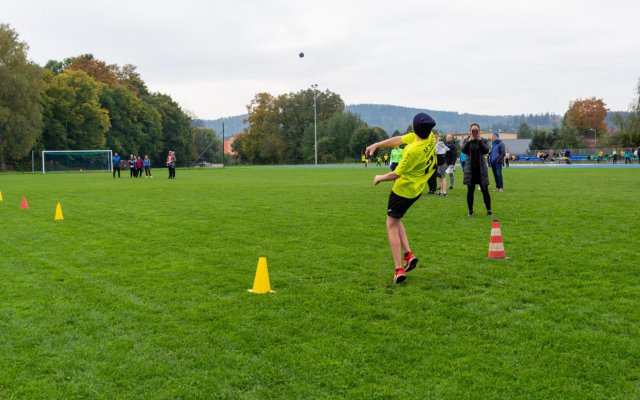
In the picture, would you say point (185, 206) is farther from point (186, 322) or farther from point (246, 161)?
point (246, 161)

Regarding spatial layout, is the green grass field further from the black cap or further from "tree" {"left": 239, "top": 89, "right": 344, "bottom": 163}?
"tree" {"left": 239, "top": 89, "right": 344, "bottom": 163}

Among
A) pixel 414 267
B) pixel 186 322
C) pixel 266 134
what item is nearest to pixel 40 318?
pixel 186 322

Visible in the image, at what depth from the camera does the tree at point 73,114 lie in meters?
70.4

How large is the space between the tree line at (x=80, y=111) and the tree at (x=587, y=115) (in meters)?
75.9

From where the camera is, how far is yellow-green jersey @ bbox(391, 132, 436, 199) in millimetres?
6770

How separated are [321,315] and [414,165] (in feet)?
7.30

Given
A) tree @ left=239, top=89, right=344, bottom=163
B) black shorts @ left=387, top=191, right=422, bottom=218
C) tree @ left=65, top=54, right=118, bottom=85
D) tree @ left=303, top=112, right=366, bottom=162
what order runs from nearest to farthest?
black shorts @ left=387, top=191, right=422, bottom=218, tree @ left=65, top=54, right=118, bottom=85, tree @ left=303, top=112, right=366, bottom=162, tree @ left=239, top=89, right=344, bottom=163

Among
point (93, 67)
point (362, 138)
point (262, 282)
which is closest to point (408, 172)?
point (262, 282)

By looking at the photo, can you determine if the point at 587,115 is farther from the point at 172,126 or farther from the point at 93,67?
the point at 93,67

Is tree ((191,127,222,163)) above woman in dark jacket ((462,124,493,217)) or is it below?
above

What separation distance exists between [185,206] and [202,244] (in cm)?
710

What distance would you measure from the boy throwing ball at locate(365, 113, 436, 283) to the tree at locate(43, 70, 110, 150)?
70.2 m

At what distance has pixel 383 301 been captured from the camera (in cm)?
605

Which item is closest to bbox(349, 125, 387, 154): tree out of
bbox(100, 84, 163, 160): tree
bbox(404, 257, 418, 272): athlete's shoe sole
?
bbox(100, 84, 163, 160): tree
